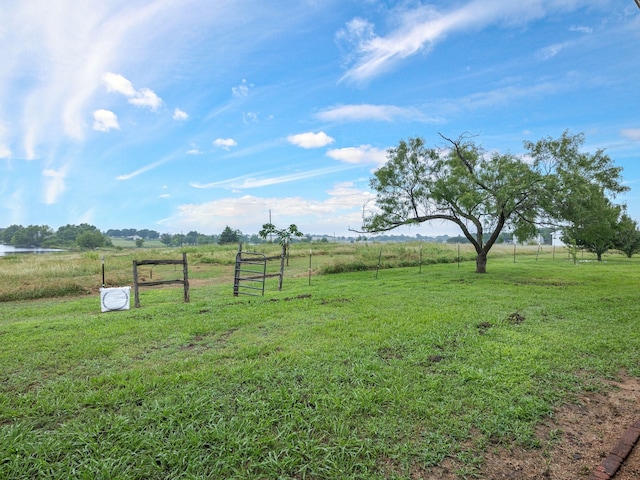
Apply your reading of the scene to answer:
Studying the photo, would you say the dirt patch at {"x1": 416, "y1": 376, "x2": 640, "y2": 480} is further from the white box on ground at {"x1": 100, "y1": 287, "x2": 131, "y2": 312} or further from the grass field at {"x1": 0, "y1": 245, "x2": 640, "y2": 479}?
the white box on ground at {"x1": 100, "y1": 287, "x2": 131, "y2": 312}

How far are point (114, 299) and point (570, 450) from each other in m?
8.42

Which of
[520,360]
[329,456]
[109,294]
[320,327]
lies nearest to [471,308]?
[520,360]

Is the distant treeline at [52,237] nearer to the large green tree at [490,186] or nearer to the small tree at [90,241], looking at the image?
the small tree at [90,241]

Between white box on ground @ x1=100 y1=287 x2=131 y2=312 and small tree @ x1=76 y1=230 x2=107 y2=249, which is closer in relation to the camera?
white box on ground @ x1=100 y1=287 x2=131 y2=312

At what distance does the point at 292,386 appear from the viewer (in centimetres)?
331

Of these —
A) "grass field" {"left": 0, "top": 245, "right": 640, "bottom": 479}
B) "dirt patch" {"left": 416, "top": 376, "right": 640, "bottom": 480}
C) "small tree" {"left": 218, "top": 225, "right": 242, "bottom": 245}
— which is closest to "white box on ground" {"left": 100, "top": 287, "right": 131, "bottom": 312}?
"grass field" {"left": 0, "top": 245, "right": 640, "bottom": 479}

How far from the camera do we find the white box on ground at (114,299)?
747cm

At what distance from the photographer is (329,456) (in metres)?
2.31

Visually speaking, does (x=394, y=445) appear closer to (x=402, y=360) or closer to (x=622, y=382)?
(x=402, y=360)

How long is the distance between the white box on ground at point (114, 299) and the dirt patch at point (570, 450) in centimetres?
762

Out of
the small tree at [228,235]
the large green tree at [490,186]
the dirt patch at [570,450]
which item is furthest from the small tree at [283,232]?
the small tree at [228,235]

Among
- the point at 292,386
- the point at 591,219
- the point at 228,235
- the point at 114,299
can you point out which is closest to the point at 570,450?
the point at 292,386

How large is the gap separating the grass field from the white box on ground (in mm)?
1136

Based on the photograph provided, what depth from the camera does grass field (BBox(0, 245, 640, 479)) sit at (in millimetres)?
2312
